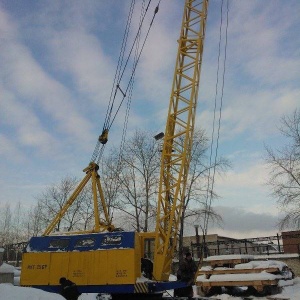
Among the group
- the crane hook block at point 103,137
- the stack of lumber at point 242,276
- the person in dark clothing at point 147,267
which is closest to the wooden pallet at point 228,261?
the stack of lumber at point 242,276

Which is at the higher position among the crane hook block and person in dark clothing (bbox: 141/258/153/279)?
the crane hook block

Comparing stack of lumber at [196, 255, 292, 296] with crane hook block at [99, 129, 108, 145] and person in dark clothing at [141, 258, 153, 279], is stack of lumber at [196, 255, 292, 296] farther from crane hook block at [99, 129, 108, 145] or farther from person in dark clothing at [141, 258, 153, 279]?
crane hook block at [99, 129, 108, 145]

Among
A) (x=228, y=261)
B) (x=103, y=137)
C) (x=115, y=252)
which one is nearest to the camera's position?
(x=115, y=252)

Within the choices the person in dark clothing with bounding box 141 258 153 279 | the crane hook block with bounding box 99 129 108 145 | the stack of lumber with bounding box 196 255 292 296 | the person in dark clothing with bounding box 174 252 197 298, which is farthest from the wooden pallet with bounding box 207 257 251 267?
the crane hook block with bounding box 99 129 108 145

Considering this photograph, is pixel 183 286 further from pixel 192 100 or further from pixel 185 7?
pixel 185 7

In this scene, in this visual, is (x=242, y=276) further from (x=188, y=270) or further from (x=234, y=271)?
(x=188, y=270)

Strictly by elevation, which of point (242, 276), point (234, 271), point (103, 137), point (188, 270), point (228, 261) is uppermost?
point (103, 137)

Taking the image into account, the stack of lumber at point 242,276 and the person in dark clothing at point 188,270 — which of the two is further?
the stack of lumber at point 242,276

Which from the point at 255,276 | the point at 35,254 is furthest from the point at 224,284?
the point at 35,254

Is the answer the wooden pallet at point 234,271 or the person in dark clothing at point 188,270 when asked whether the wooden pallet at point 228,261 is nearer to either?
the wooden pallet at point 234,271

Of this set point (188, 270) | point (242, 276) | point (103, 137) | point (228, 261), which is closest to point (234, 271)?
point (242, 276)

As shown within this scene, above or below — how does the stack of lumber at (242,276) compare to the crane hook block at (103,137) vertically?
below

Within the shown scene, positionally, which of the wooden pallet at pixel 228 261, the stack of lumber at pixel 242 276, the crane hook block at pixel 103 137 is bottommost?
the stack of lumber at pixel 242 276

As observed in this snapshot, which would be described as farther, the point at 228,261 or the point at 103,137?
the point at 228,261
